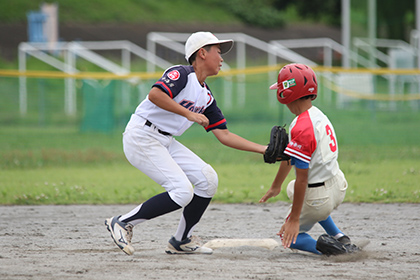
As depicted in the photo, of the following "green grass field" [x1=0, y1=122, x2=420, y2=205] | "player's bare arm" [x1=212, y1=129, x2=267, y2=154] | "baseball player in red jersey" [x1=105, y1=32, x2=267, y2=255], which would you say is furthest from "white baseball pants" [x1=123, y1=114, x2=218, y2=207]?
"green grass field" [x1=0, y1=122, x2=420, y2=205]

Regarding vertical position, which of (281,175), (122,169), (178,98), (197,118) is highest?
(178,98)

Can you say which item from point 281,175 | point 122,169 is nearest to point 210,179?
point 281,175

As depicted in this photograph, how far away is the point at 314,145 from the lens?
417 cm

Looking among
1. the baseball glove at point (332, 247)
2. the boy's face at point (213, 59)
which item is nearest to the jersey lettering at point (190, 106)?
the boy's face at point (213, 59)

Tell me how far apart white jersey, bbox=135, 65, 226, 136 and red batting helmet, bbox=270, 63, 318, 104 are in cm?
69

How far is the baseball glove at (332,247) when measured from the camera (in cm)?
439

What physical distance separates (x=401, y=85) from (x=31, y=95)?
31.7 feet

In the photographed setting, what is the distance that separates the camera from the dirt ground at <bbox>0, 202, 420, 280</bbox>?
12.9 feet

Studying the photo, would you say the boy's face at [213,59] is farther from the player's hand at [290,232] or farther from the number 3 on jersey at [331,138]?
the player's hand at [290,232]

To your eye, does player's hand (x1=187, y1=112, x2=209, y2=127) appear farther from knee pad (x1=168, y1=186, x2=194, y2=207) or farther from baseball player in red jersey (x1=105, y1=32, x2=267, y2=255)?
knee pad (x1=168, y1=186, x2=194, y2=207)

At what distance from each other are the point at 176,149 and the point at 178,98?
51 cm

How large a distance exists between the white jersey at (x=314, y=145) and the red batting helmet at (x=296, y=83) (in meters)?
0.15

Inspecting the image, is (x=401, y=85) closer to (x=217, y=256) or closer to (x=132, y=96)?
(x=132, y=96)

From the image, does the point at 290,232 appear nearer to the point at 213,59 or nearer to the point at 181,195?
the point at 181,195
